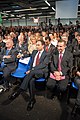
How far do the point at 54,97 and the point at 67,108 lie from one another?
47 cm

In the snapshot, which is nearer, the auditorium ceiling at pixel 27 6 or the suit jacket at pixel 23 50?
the suit jacket at pixel 23 50

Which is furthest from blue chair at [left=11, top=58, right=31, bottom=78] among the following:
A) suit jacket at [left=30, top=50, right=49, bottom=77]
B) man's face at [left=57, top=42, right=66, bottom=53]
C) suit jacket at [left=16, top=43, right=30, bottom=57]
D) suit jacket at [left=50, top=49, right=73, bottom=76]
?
man's face at [left=57, top=42, right=66, bottom=53]

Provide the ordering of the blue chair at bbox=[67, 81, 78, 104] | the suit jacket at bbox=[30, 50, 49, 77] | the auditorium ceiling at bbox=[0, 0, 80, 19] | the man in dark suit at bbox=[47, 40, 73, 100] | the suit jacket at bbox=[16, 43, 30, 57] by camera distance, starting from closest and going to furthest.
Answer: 1. the blue chair at bbox=[67, 81, 78, 104]
2. the man in dark suit at bbox=[47, 40, 73, 100]
3. the suit jacket at bbox=[30, 50, 49, 77]
4. the suit jacket at bbox=[16, 43, 30, 57]
5. the auditorium ceiling at bbox=[0, 0, 80, 19]

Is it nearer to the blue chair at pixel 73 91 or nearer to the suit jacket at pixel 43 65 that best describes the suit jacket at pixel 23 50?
the suit jacket at pixel 43 65

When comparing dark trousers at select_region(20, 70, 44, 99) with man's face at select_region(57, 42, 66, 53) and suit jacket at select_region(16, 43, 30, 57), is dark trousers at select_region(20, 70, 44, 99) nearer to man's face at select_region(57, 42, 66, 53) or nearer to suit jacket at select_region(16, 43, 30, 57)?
man's face at select_region(57, 42, 66, 53)

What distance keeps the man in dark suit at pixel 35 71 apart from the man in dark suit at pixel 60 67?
0.48 ft

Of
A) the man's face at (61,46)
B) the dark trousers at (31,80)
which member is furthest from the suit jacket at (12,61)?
the man's face at (61,46)

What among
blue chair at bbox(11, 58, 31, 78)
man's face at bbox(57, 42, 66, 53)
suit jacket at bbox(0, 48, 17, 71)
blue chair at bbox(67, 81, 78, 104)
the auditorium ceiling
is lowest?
blue chair at bbox(67, 81, 78, 104)

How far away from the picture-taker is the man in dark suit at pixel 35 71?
3.05 meters

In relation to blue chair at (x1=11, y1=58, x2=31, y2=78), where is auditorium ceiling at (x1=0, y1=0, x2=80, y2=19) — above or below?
above

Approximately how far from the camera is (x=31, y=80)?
3068 millimetres

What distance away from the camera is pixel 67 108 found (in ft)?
9.65

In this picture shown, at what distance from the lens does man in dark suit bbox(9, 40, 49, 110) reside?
3.05 meters

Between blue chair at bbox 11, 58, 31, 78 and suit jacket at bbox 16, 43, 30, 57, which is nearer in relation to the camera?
blue chair at bbox 11, 58, 31, 78
